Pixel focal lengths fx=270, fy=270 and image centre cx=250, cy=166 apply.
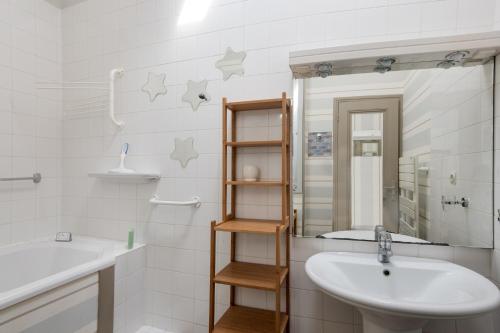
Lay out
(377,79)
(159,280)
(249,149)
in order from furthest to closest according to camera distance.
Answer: (159,280), (249,149), (377,79)

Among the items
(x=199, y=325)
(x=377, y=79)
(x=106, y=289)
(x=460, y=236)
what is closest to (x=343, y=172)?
(x=377, y=79)

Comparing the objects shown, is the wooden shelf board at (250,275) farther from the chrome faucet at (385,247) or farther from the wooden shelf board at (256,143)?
the wooden shelf board at (256,143)

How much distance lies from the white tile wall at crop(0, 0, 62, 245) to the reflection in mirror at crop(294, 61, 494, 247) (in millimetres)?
1936

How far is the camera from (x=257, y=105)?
1544mm

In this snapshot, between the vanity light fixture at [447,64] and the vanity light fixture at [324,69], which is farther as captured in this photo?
the vanity light fixture at [324,69]

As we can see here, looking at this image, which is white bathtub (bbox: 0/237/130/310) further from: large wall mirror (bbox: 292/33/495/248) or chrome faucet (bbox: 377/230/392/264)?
chrome faucet (bbox: 377/230/392/264)

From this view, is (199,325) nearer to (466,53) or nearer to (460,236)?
(460,236)

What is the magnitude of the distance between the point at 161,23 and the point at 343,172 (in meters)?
1.56

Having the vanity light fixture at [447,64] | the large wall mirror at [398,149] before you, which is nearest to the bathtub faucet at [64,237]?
the large wall mirror at [398,149]

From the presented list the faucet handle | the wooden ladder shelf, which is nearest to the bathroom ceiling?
the wooden ladder shelf

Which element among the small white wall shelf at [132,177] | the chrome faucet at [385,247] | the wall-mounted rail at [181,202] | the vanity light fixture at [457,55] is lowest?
the chrome faucet at [385,247]

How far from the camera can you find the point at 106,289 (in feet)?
5.14

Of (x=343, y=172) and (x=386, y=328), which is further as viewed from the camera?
(x=343, y=172)

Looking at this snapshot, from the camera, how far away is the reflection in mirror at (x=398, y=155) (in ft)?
4.24
